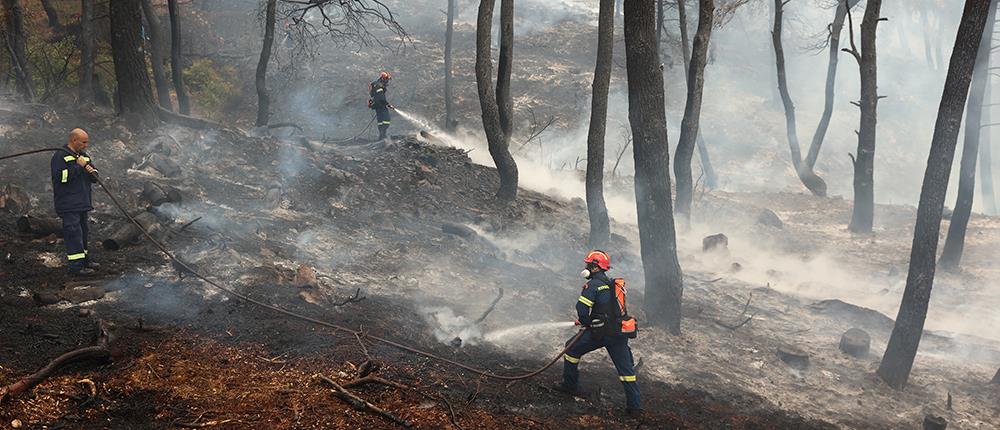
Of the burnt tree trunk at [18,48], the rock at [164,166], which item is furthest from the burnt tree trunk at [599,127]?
the burnt tree trunk at [18,48]

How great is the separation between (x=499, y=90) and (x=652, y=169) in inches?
224

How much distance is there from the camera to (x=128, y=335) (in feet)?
21.4

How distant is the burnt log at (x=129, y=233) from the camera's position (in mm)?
8773

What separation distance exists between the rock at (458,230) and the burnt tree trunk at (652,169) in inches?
156

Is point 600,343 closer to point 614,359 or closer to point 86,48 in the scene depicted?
point 614,359

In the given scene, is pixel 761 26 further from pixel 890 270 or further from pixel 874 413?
pixel 874 413

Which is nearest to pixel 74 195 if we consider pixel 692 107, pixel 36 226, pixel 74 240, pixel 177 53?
pixel 74 240

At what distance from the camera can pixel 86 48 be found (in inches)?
608

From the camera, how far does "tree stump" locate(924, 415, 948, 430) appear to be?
24.5 feet

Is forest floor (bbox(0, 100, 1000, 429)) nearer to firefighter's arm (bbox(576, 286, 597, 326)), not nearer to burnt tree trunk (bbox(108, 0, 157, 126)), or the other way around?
burnt tree trunk (bbox(108, 0, 157, 126))

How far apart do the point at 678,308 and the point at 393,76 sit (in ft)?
72.0

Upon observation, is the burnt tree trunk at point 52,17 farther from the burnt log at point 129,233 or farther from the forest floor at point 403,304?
the burnt log at point 129,233

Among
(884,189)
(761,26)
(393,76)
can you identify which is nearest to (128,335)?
(393,76)

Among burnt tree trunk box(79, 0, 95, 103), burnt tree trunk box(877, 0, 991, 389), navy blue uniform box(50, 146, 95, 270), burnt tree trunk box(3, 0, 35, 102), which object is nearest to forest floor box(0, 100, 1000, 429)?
navy blue uniform box(50, 146, 95, 270)
